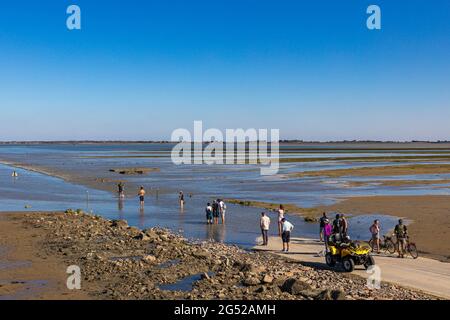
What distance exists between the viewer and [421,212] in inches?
1261

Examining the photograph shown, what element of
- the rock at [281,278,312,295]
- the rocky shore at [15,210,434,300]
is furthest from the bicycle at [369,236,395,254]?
the rock at [281,278,312,295]

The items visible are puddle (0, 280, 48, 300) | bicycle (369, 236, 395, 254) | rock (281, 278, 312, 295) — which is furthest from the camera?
bicycle (369, 236, 395, 254)

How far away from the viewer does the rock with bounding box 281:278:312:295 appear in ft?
46.2

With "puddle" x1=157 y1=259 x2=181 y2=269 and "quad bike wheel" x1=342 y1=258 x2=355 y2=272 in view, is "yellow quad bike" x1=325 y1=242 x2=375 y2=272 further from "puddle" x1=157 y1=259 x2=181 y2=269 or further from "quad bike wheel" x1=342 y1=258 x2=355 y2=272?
"puddle" x1=157 y1=259 x2=181 y2=269

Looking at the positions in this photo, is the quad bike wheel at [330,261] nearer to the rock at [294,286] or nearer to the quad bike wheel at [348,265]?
the quad bike wheel at [348,265]

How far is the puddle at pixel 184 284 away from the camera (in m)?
15.2

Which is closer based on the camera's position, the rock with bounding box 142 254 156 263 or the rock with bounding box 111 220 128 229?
the rock with bounding box 142 254 156 263

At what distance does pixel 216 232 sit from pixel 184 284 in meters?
10.3

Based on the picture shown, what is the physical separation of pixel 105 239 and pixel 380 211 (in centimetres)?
1928

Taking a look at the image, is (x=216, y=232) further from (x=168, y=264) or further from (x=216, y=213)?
(x=168, y=264)

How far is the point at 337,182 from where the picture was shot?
54125 millimetres

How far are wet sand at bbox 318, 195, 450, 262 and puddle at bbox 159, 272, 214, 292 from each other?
33.9ft

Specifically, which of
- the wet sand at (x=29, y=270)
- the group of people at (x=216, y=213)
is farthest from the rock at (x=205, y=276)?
the group of people at (x=216, y=213)
